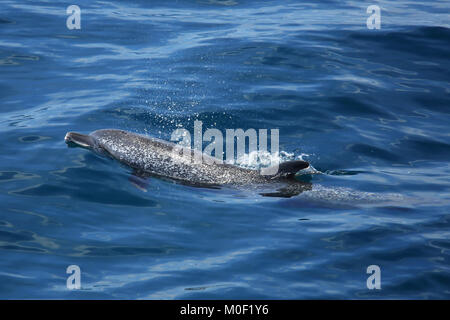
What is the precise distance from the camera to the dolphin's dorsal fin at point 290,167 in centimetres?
1159

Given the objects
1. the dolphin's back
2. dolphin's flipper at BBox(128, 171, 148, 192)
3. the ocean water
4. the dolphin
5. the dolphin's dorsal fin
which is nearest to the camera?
the ocean water

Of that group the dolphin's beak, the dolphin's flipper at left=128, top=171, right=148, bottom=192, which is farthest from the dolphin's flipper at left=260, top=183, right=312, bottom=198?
the dolphin's beak

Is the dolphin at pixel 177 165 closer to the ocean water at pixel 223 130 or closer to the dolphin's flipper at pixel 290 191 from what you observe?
the dolphin's flipper at pixel 290 191

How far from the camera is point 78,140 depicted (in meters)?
13.3

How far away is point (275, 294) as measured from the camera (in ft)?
29.0

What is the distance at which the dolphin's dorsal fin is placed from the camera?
1159cm

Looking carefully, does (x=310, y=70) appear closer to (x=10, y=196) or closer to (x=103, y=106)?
(x=103, y=106)

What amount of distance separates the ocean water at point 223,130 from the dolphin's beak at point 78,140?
163 millimetres

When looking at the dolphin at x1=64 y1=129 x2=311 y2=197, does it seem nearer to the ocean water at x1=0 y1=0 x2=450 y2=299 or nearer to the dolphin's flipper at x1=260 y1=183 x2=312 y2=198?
the dolphin's flipper at x1=260 y1=183 x2=312 y2=198

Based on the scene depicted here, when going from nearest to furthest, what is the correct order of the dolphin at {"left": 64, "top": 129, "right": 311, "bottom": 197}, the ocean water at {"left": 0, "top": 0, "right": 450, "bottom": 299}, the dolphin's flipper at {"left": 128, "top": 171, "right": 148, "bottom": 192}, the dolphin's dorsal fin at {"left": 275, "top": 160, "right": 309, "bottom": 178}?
1. the ocean water at {"left": 0, "top": 0, "right": 450, "bottom": 299}
2. the dolphin's dorsal fin at {"left": 275, "top": 160, "right": 309, "bottom": 178}
3. the dolphin's flipper at {"left": 128, "top": 171, "right": 148, "bottom": 192}
4. the dolphin at {"left": 64, "top": 129, "right": 311, "bottom": 197}

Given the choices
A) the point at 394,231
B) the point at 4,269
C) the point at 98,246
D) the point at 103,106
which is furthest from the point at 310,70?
the point at 4,269

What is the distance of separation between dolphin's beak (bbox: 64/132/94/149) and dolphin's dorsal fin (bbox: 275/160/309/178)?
12.6 ft

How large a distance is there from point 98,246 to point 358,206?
439cm

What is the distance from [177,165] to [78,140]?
93.3 inches
